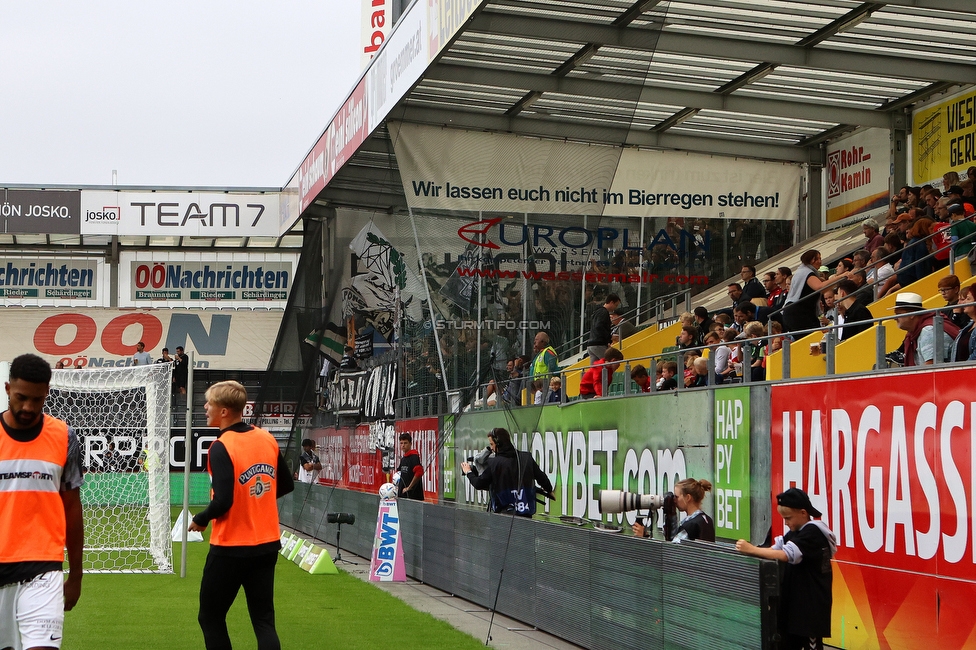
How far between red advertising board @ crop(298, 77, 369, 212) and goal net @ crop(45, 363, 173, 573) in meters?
5.23

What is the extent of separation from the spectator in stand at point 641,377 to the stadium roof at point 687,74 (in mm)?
2872

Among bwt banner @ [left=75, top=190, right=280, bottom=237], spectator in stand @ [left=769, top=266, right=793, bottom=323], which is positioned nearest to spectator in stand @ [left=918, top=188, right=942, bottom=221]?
spectator in stand @ [left=769, top=266, right=793, bottom=323]

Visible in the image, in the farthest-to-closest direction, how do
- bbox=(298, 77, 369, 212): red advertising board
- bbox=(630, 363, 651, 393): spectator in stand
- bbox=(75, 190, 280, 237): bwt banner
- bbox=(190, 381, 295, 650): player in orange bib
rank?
bbox=(75, 190, 280, 237): bwt banner → bbox=(298, 77, 369, 212): red advertising board → bbox=(630, 363, 651, 393): spectator in stand → bbox=(190, 381, 295, 650): player in orange bib

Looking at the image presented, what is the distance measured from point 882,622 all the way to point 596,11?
210 inches

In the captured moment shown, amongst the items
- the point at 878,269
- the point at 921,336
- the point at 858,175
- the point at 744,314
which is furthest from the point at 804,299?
the point at 858,175

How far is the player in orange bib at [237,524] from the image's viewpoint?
6996 mm

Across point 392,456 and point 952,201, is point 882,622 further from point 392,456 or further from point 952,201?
point 392,456

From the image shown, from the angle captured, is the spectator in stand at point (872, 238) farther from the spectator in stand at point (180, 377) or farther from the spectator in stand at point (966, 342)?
the spectator in stand at point (180, 377)

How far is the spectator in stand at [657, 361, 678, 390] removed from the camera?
12.3 metres

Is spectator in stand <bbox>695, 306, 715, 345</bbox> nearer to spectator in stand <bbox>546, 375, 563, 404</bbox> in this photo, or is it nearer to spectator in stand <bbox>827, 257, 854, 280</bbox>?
spectator in stand <bbox>827, 257, 854, 280</bbox>

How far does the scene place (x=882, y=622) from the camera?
8.62 metres

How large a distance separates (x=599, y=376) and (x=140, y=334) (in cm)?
2930

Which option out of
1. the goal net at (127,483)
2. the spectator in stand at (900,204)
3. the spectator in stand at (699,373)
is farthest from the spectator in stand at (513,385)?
the spectator in stand at (900,204)

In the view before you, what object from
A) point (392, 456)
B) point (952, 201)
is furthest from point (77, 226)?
point (952, 201)
